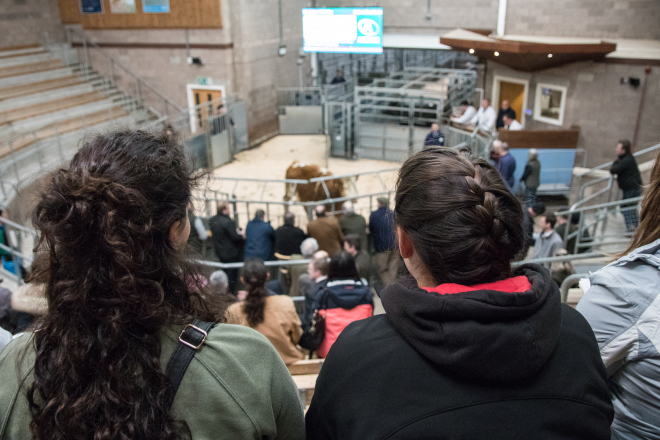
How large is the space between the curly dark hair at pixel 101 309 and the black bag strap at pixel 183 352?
0.07 ft

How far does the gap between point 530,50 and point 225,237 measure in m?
9.07

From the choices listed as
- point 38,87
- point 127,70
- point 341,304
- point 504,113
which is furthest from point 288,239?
point 127,70

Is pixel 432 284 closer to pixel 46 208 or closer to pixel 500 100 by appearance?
pixel 46 208

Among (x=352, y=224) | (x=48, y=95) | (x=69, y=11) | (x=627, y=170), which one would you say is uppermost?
(x=69, y=11)

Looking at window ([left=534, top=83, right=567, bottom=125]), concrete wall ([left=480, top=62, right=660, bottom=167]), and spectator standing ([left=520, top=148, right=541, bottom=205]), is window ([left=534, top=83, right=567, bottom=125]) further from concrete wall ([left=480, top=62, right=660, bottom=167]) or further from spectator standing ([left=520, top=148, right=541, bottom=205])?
spectator standing ([left=520, top=148, right=541, bottom=205])

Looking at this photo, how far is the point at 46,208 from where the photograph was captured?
1213 millimetres

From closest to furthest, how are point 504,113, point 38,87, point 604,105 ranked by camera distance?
point 604,105
point 504,113
point 38,87

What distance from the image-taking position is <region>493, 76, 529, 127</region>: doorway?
46.8 feet

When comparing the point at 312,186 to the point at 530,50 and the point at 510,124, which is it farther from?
the point at 530,50

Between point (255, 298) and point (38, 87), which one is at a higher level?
point (38, 87)

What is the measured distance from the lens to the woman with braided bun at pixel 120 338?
1.18 meters

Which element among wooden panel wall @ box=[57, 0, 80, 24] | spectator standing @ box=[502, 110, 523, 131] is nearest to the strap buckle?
spectator standing @ box=[502, 110, 523, 131]

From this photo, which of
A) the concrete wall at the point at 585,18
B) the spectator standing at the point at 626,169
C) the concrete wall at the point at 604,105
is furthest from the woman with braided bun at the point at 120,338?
the concrete wall at the point at 585,18

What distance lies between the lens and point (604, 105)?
12227 millimetres
